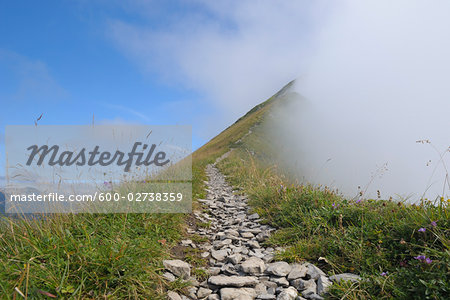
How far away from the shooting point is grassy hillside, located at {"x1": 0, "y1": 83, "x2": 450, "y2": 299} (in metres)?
2.65

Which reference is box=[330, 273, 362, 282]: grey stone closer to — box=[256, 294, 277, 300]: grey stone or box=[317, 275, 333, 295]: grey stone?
box=[317, 275, 333, 295]: grey stone

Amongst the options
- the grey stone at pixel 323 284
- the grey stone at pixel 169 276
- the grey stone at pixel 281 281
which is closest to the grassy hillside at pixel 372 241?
the grey stone at pixel 323 284

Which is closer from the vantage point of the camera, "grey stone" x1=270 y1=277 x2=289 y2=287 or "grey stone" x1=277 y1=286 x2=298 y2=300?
"grey stone" x1=277 y1=286 x2=298 y2=300

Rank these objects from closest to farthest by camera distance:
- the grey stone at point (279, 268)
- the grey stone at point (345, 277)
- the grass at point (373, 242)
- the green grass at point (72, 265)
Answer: the green grass at point (72, 265) → the grass at point (373, 242) → the grey stone at point (345, 277) → the grey stone at point (279, 268)

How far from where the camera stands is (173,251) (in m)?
4.46

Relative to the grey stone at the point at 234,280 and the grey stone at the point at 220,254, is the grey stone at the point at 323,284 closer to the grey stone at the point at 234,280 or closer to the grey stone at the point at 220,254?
the grey stone at the point at 234,280

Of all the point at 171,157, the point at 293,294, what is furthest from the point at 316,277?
the point at 171,157

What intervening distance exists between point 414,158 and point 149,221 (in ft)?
291

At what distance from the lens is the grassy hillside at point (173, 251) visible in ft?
8.70

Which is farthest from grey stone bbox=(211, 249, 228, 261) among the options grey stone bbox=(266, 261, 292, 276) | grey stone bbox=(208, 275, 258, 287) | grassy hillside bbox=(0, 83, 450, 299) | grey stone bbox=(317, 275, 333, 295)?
grey stone bbox=(317, 275, 333, 295)

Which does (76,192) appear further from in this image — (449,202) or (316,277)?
(449,202)

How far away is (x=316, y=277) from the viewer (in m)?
3.43

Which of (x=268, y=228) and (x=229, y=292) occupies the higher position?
(x=268, y=228)

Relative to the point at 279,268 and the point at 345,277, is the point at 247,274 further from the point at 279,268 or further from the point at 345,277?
the point at 345,277
